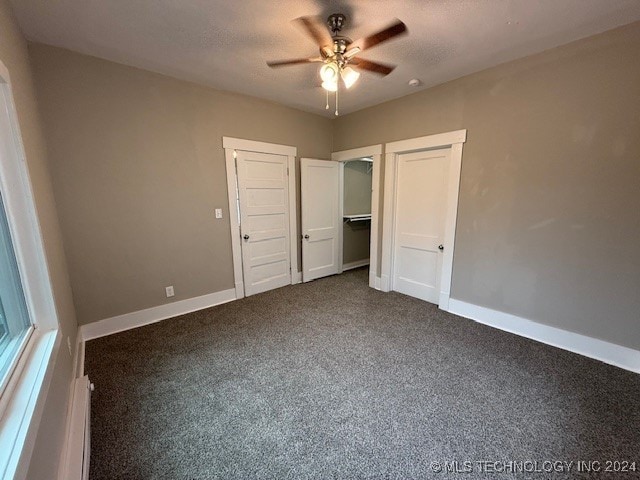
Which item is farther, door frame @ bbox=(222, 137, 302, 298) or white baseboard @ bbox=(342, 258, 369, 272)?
white baseboard @ bbox=(342, 258, 369, 272)

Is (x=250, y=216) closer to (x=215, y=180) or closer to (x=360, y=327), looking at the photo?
(x=215, y=180)

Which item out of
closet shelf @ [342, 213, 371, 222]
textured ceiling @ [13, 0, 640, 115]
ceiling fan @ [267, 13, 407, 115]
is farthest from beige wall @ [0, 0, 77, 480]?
closet shelf @ [342, 213, 371, 222]

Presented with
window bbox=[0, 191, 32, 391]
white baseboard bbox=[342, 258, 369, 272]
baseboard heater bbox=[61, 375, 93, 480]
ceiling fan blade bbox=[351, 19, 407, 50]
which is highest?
ceiling fan blade bbox=[351, 19, 407, 50]

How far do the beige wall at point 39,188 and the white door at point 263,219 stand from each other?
1768 mm

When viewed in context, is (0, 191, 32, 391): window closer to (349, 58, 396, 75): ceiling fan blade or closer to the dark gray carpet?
the dark gray carpet

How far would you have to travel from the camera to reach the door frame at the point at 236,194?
10.6 feet

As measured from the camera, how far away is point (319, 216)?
13.7ft

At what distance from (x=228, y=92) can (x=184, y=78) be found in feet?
1.62

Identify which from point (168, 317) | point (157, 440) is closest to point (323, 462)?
point (157, 440)

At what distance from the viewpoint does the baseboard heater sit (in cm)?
117

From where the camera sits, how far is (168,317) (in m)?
2.99

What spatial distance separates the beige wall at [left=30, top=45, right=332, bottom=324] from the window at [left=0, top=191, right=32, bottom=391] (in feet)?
4.10

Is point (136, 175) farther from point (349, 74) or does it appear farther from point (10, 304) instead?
point (349, 74)

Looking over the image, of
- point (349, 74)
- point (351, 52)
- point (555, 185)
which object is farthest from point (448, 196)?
point (351, 52)
